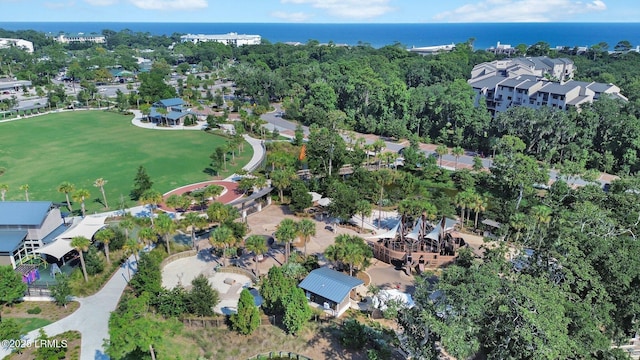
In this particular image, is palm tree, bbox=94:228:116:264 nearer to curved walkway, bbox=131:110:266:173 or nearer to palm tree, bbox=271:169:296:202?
palm tree, bbox=271:169:296:202

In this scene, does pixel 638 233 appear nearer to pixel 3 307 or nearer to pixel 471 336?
pixel 471 336

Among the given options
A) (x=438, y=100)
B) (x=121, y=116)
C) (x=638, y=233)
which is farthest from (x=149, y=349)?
(x=121, y=116)

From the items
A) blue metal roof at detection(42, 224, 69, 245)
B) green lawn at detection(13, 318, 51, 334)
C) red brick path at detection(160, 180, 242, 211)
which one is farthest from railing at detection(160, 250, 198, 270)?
blue metal roof at detection(42, 224, 69, 245)

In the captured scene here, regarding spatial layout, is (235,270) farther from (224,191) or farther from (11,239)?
(11,239)

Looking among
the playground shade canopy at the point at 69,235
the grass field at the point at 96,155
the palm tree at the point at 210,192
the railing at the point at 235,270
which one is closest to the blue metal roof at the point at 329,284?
the railing at the point at 235,270

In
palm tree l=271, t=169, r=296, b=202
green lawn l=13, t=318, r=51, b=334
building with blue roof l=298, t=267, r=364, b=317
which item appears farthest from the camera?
palm tree l=271, t=169, r=296, b=202

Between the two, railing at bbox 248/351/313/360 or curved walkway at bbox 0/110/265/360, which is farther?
railing at bbox 248/351/313/360
